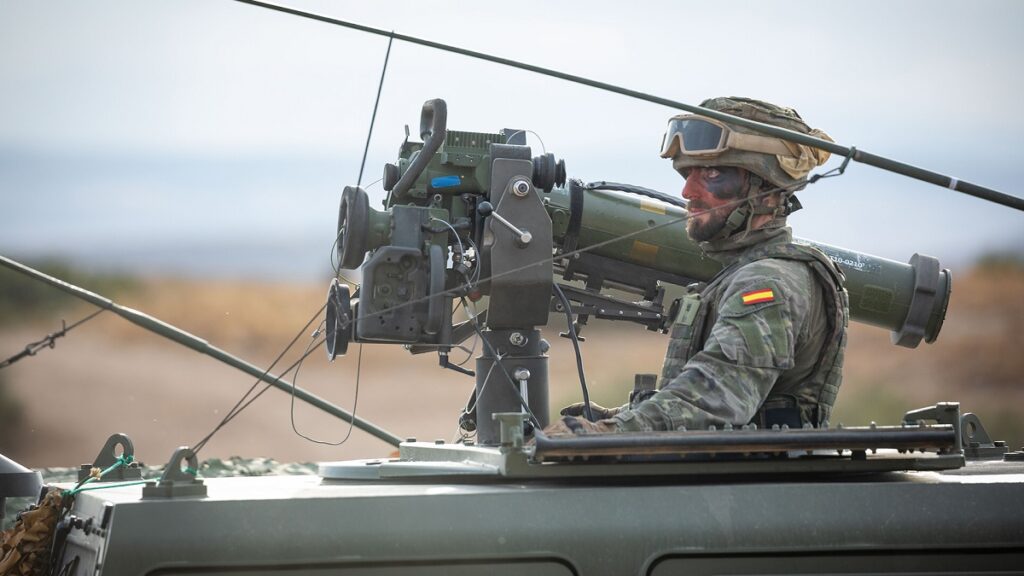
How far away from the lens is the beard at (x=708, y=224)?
4.56m

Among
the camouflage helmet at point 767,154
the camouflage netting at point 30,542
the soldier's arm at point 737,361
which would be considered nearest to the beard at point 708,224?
the camouflage helmet at point 767,154

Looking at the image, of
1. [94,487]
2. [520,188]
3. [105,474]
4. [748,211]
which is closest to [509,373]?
[520,188]

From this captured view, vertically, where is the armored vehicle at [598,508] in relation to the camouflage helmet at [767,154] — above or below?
below

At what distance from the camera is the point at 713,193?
4.59 meters

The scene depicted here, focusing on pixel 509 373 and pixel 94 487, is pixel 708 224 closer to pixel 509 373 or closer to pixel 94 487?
pixel 509 373

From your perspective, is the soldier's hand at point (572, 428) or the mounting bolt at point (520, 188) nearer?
the soldier's hand at point (572, 428)

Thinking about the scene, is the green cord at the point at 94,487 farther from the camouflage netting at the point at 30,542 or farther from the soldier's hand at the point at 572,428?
the soldier's hand at the point at 572,428

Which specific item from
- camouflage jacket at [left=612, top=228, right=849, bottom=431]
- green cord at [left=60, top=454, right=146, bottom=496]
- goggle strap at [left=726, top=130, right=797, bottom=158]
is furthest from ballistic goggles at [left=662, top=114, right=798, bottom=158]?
green cord at [left=60, top=454, right=146, bottom=496]

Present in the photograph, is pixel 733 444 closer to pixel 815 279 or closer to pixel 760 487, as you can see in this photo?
pixel 760 487

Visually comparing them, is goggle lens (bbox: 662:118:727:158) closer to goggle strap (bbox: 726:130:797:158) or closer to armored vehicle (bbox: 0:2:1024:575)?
goggle strap (bbox: 726:130:797:158)

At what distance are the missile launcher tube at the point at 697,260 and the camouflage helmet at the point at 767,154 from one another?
2.60 feet

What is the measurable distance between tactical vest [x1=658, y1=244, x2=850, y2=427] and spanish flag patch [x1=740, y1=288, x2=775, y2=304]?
0.56ft

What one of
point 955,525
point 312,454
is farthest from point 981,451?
point 312,454

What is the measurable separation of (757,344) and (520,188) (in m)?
1.03
